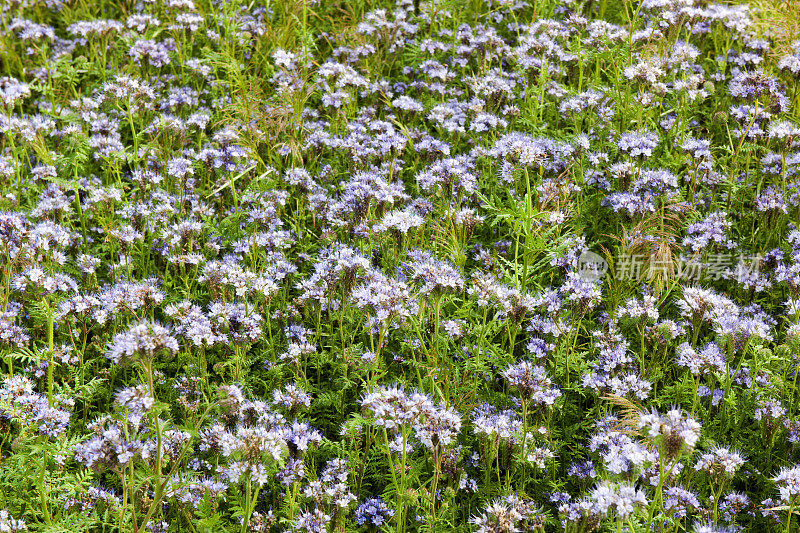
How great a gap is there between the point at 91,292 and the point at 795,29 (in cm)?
592

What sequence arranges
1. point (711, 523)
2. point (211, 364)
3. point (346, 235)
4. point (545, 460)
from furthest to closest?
1. point (346, 235)
2. point (211, 364)
3. point (545, 460)
4. point (711, 523)

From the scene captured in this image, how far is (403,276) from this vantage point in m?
4.66

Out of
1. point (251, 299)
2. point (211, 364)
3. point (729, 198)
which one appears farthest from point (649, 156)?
point (211, 364)

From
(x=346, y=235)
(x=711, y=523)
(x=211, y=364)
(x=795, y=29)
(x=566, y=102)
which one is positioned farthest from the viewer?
(x=795, y=29)

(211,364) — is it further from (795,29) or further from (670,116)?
(795,29)

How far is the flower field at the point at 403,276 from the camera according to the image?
12.1ft

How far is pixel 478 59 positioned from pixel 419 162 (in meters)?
1.41

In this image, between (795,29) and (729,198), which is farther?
(795,29)

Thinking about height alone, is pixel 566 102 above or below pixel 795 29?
below

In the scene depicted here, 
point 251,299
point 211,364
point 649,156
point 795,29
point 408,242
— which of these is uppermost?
point 795,29

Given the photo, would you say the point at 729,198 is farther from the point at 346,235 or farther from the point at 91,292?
the point at 91,292

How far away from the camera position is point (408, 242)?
16.0 feet

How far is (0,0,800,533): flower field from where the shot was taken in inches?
145

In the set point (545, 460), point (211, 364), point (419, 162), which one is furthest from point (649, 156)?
point (211, 364)
